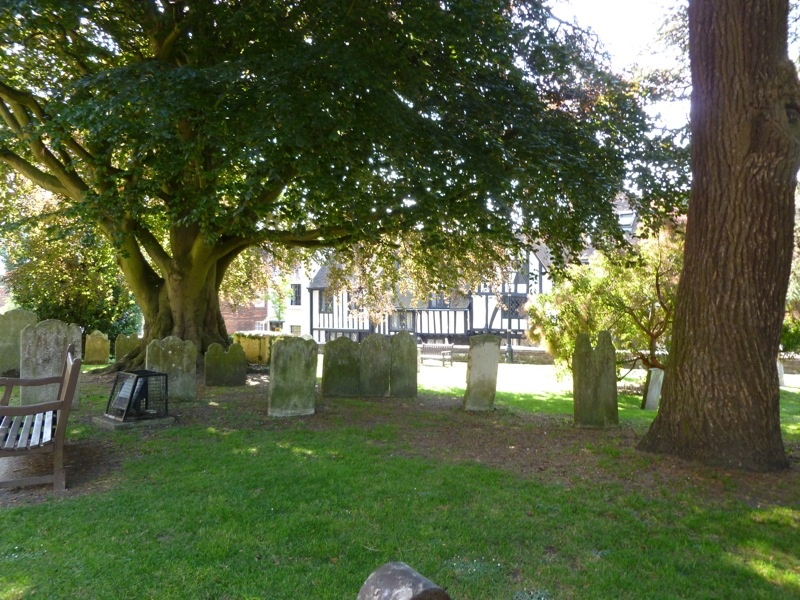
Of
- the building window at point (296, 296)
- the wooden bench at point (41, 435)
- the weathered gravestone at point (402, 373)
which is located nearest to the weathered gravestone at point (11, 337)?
the wooden bench at point (41, 435)

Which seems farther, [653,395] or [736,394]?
[653,395]

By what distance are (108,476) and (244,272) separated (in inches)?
705

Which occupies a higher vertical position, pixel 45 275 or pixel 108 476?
pixel 45 275

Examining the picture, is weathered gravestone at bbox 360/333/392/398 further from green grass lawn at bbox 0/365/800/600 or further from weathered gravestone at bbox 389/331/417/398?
green grass lawn at bbox 0/365/800/600

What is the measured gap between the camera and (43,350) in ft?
29.2

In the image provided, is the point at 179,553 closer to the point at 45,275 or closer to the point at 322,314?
the point at 45,275

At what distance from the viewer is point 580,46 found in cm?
1109

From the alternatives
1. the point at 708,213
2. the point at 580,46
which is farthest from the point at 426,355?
the point at 708,213

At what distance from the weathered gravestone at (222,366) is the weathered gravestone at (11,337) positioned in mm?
3518

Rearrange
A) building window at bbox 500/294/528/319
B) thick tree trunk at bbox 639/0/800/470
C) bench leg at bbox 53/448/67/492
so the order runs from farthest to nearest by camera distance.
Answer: building window at bbox 500/294/528/319 < thick tree trunk at bbox 639/0/800/470 < bench leg at bbox 53/448/67/492

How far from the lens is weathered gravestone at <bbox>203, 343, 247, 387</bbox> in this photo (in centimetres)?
1335

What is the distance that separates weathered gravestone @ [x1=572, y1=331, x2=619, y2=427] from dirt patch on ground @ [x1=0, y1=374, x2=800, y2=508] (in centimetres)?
28

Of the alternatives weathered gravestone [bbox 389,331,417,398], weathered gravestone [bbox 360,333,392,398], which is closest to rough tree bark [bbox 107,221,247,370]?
weathered gravestone [bbox 360,333,392,398]

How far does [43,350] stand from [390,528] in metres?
6.64
